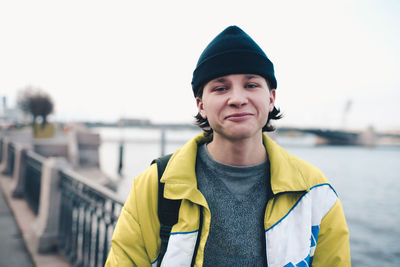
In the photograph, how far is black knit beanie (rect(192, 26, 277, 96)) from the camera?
4.71ft

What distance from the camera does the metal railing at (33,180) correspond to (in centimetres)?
590

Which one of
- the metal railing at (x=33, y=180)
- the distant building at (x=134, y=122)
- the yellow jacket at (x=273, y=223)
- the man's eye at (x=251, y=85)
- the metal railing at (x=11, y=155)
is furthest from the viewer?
the distant building at (x=134, y=122)

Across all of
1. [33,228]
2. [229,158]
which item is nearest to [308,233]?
[229,158]

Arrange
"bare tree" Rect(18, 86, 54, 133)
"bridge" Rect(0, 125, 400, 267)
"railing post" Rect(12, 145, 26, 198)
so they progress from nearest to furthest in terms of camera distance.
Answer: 1. "bridge" Rect(0, 125, 400, 267)
2. "railing post" Rect(12, 145, 26, 198)
3. "bare tree" Rect(18, 86, 54, 133)

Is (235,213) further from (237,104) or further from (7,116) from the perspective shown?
(7,116)

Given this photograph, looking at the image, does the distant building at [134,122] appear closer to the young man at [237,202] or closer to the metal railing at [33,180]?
the metal railing at [33,180]

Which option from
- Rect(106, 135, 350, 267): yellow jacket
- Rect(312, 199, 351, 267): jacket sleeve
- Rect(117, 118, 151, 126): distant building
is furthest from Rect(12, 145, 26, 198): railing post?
Rect(117, 118, 151, 126): distant building

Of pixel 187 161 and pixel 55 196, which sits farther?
pixel 55 196

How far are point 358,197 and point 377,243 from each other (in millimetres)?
8378

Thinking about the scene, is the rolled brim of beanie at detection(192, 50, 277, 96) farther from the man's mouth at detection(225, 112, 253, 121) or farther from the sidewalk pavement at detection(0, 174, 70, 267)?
the sidewalk pavement at detection(0, 174, 70, 267)

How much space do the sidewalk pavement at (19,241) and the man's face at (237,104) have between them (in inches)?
138

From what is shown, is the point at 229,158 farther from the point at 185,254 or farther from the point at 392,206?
the point at 392,206

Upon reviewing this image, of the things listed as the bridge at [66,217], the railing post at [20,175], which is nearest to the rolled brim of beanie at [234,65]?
the bridge at [66,217]

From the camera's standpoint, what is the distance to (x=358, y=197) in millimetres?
20047
